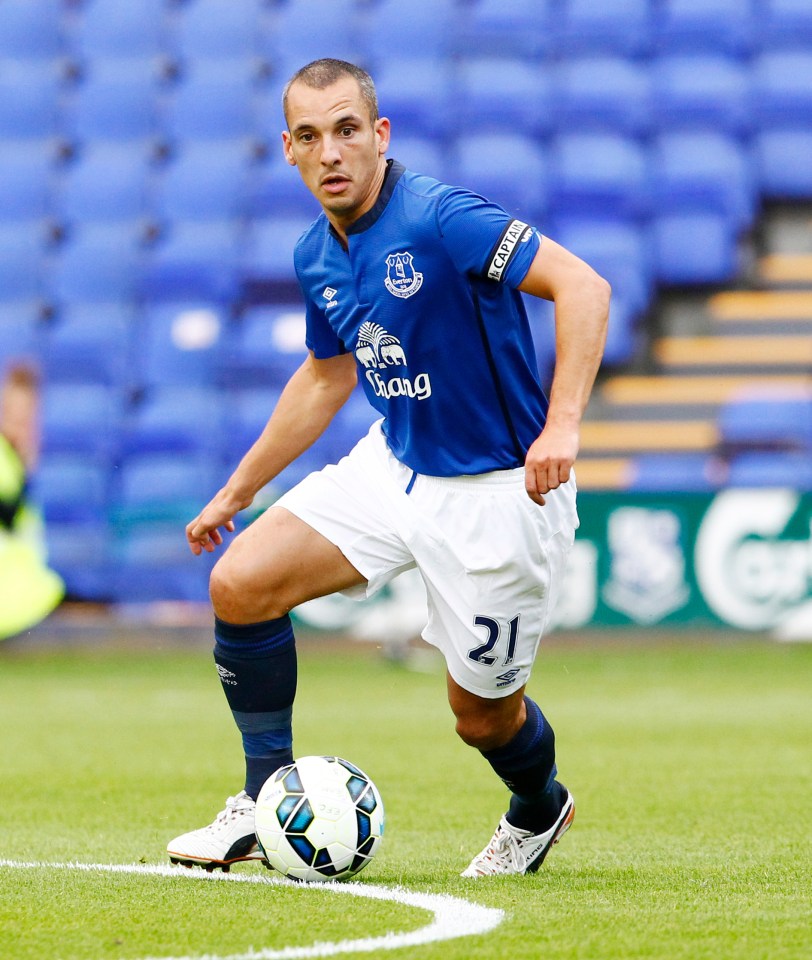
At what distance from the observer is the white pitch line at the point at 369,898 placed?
271 centimetres

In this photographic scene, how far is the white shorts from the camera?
3713 mm

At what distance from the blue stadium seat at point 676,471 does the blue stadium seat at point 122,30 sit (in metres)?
7.05

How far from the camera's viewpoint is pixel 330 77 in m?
3.69

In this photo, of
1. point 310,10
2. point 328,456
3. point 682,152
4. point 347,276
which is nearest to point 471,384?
point 347,276

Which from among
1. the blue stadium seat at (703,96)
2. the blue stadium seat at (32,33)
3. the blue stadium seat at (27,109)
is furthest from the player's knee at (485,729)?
the blue stadium seat at (32,33)

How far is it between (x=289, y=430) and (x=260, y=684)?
26.5 inches

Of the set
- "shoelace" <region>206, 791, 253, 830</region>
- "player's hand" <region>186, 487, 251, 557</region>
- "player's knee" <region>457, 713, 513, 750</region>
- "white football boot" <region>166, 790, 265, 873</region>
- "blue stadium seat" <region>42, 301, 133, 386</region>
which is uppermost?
"player's hand" <region>186, 487, 251, 557</region>

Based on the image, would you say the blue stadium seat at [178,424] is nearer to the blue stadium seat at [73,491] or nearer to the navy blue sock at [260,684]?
the blue stadium seat at [73,491]

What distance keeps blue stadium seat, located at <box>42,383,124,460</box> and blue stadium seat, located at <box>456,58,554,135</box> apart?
149 inches

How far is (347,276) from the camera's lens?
379 cm

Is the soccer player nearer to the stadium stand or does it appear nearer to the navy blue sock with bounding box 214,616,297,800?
the navy blue sock with bounding box 214,616,297,800

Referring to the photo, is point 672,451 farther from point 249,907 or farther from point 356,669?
point 249,907

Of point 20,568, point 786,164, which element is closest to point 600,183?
point 786,164

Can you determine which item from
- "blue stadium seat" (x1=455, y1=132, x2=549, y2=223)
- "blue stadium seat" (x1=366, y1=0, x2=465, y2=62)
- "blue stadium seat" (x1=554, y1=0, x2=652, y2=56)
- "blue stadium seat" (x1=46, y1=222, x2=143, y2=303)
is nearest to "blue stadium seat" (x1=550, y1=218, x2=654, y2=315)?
"blue stadium seat" (x1=455, y1=132, x2=549, y2=223)
